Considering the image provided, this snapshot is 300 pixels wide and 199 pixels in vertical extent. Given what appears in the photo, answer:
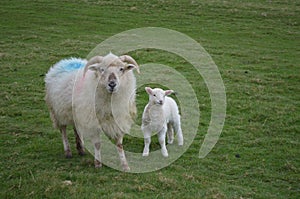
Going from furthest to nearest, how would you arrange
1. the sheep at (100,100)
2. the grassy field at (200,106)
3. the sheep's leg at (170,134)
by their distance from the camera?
the sheep's leg at (170,134), the sheep at (100,100), the grassy field at (200,106)

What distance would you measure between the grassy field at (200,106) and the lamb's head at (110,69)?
143 centimetres

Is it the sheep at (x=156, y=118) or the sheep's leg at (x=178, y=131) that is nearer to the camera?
the sheep at (x=156, y=118)

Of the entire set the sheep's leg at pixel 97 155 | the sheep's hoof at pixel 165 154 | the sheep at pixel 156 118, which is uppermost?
the sheep at pixel 156 118

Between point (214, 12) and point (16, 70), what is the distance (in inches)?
554

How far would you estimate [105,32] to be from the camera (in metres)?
18.4

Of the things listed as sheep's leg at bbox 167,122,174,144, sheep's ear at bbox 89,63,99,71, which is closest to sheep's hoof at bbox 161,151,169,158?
sheep's leg at bbox 167,122,174,144

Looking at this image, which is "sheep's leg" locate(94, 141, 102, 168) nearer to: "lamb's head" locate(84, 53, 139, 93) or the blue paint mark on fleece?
"lamb's head" locate(84, 53, 139, 93)

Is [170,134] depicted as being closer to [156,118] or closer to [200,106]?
[156,118]

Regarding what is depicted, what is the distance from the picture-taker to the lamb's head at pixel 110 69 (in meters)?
5.79

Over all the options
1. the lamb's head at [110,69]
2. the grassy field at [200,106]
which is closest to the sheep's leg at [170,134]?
the grassy field at [200,106]

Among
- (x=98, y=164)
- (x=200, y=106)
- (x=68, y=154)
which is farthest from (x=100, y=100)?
(x=200, y=106)

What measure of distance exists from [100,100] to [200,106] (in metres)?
4.00

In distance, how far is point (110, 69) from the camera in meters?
5.90

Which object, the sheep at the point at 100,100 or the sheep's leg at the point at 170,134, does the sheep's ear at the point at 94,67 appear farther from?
Answer: the sheep's leg at the point at 170,134
